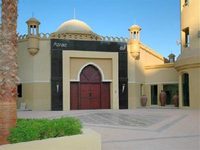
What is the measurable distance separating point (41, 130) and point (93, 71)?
1980 cm

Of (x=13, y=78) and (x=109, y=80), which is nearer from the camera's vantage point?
(x=13, y=78)

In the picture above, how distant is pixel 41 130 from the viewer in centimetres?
727

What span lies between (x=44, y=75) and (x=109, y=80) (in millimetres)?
5721

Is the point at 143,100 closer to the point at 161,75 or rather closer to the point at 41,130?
the point at 161,75

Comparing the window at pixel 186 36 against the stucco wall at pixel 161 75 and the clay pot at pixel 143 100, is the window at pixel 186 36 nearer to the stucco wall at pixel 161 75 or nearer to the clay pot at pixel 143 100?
the stucco wall at pixel 161 75

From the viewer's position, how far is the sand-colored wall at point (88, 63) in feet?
84.6

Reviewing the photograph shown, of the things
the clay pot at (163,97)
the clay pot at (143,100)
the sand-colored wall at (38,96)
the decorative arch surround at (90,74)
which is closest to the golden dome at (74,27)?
the decorative arch surround at (90,74)

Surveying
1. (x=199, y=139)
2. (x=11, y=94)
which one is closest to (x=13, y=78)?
(x=11, y=94)

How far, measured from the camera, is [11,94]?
7586 mm

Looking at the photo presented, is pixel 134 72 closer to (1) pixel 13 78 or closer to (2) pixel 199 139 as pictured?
(2) pixel 199 139

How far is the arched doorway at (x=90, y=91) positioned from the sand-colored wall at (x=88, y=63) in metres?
0.42

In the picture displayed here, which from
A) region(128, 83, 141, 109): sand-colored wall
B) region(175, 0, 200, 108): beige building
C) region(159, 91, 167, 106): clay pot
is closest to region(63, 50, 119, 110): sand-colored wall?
region(128, 83, 141, 109): sand-colored wall

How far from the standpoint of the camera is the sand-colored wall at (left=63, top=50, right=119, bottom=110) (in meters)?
25.8

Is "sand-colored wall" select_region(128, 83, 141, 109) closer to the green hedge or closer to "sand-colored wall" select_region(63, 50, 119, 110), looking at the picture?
"sand-colored wall" select_region(63, 50, 119, 110)
